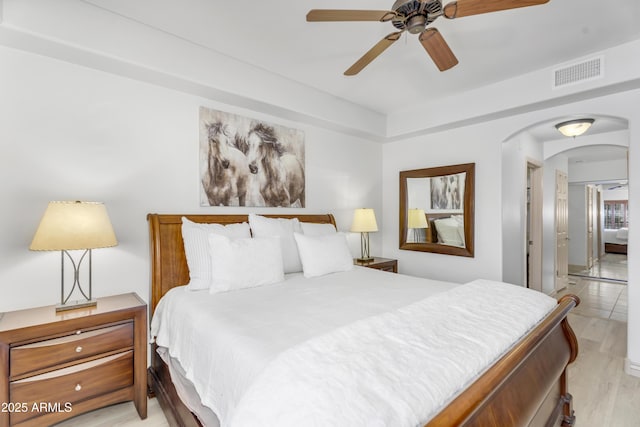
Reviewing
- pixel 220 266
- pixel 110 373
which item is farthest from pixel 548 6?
pixel 110 373

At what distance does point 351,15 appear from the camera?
5.34ft

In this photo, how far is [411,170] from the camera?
4164 mm

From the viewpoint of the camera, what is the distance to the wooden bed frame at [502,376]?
3.15 feet

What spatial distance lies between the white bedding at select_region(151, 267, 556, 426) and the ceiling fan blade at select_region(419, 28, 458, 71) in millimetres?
1521

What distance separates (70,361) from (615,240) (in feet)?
47.3

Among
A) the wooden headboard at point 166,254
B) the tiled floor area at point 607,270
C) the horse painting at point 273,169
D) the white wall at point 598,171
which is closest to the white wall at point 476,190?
the horse painting at point 273,169

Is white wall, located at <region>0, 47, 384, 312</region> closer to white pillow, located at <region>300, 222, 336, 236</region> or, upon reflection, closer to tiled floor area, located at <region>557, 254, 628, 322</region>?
white pillow, located at <region>300, 222, 336, 236</region>

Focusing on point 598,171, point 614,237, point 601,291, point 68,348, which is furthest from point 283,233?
point 614,237

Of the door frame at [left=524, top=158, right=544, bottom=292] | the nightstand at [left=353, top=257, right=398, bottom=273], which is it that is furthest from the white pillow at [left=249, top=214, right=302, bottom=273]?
the door frame at [left=524, top=158, right=544, bottom=292]

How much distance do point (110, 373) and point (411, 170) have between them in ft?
12.3

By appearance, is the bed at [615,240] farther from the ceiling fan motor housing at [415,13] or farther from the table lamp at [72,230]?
the table lamp at [72,230]

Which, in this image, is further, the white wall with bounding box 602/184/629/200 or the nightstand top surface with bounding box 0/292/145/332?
the white wall with bounding box 602/184/629/200

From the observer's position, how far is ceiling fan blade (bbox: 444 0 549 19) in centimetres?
150

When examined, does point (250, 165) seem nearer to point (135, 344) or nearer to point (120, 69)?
point (120, 69)
